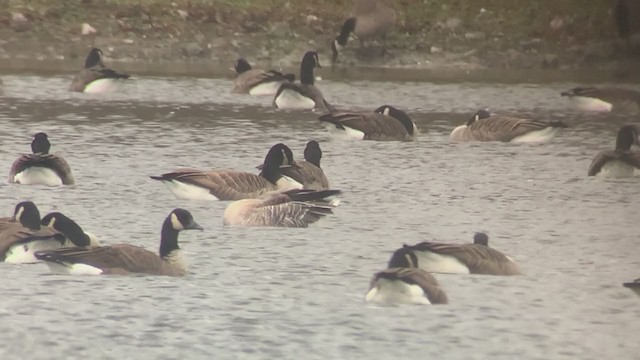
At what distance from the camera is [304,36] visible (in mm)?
33812

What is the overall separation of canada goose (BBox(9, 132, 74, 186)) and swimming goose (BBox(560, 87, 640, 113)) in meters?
10.5

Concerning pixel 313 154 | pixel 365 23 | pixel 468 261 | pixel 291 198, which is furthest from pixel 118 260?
pixel 365 23

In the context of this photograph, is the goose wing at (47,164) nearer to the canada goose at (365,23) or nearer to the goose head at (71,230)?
the goose head at (71,230)

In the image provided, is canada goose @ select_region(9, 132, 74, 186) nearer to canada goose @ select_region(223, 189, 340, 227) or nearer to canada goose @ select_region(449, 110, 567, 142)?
canada goose @ select_region(223, 189, 340, 227)

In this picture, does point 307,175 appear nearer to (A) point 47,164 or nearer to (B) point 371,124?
(A) point 47,164

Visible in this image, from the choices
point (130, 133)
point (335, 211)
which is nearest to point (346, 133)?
point (130, 133)

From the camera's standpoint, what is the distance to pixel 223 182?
1570cm

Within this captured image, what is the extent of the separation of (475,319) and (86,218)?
471cm

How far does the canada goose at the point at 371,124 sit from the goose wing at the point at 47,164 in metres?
5.15

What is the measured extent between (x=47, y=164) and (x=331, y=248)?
151 inches

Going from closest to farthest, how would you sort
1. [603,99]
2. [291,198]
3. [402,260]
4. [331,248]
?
[402,260]
[331,248]
[291,198]
[603,99]

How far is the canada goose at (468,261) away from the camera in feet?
39.7

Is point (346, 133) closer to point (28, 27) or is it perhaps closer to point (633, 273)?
point (633, 273)

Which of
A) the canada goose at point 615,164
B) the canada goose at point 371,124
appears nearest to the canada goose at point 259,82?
the canada goose at point 371,124
